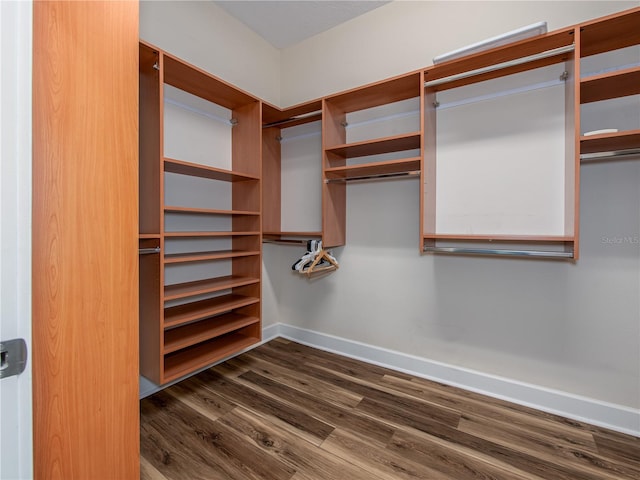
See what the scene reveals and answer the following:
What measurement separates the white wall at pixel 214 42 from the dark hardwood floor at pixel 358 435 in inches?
98.9

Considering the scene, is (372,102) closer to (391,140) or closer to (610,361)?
(391,140)

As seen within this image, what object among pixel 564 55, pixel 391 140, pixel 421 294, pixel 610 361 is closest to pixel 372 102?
pixel 391 140

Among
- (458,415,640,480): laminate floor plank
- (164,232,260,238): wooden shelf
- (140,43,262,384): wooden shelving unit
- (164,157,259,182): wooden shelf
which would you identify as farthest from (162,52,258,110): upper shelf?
(458,415,640,480): laminate floor plank

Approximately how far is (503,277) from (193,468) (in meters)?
2.14

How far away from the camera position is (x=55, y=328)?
0.90 meters

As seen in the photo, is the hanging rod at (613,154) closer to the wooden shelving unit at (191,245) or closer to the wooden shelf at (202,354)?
the wooden shelving unit at (191,245)

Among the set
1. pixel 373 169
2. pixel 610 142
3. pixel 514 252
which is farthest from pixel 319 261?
pixel 610 142

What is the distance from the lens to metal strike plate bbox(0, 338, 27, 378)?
729mm

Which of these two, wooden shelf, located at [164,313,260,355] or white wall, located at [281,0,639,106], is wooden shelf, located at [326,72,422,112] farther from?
wooden shelf, located at [164,313,260,355]

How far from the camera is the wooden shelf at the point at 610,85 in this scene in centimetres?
143

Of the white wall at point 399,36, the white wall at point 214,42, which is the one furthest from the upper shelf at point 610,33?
the white wall at point 214,42

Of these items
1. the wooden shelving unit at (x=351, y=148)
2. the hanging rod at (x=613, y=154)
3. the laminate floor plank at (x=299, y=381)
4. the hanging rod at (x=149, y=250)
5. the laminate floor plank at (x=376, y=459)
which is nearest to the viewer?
the laminate floor plank at (x=376, y=459)

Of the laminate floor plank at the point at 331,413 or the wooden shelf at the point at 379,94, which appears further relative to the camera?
the wooden shelf at the point at 379,94

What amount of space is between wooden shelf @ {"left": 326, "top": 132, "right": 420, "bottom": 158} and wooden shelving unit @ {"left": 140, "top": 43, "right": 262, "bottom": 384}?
2.30ft
